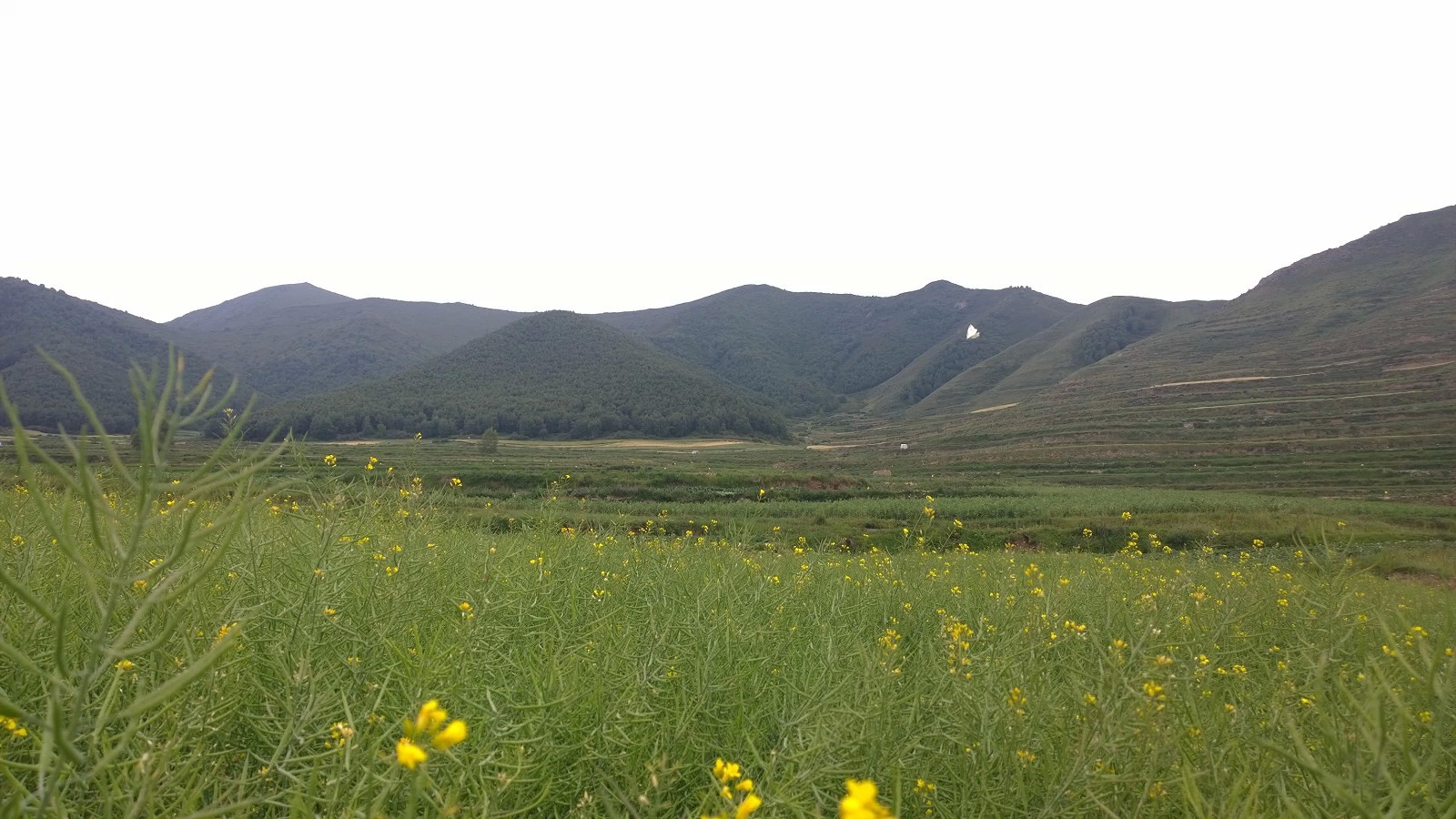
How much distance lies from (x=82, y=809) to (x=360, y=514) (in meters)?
2.38

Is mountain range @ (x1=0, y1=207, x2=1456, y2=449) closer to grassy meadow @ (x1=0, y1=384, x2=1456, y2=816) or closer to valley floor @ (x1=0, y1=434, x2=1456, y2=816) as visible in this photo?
grassy meadow @ (x1=0, y1=384, x2=1456, y2=816)

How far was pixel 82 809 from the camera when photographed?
6.49 ft

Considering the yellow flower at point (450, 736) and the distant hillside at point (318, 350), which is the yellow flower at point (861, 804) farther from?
the distant hillside at point (318, 350)

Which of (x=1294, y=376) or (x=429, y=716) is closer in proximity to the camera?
(x=429, y=716)

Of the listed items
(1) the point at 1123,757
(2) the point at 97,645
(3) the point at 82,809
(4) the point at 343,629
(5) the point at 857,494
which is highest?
(2) the point at 97,645

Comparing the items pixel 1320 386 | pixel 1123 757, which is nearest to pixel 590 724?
pixel 1123 757

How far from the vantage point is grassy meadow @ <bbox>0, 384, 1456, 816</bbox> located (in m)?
1.34

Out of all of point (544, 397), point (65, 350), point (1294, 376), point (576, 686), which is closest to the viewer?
point (576, 686)

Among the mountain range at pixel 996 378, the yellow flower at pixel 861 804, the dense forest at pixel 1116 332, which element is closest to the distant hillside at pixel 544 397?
the mountain range at pixel 996 378

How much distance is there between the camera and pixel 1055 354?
124m

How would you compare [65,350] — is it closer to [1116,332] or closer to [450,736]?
[450,736]

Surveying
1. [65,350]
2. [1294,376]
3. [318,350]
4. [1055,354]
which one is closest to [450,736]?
[1294,376]

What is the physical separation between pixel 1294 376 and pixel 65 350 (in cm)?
14942

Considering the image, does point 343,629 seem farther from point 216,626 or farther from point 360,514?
point 360,514
